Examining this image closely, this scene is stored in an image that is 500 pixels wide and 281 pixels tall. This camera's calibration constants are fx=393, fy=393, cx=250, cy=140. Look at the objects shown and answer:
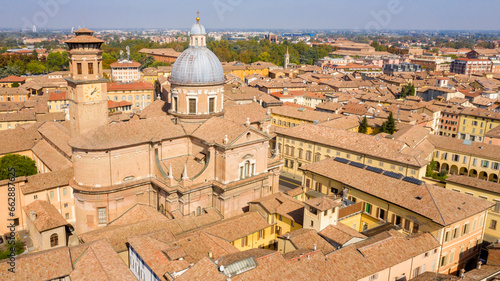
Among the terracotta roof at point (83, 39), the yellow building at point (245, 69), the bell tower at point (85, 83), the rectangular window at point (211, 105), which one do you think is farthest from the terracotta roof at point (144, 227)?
the yellow building at point (245, 69)

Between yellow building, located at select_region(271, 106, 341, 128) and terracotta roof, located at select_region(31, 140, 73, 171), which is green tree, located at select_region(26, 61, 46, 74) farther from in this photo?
yellow building, located at select_region(271, 106, 341, 128)

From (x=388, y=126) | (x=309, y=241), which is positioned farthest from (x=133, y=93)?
(x=309, y=241)

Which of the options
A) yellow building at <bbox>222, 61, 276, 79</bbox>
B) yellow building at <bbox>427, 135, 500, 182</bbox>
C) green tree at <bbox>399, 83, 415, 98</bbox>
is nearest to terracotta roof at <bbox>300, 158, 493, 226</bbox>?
yellow building at <bbox>427, 135, 500, 182</bbox>

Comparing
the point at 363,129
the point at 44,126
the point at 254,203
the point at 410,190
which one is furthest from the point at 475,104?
the point at 44,126

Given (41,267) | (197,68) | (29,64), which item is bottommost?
(41,267)

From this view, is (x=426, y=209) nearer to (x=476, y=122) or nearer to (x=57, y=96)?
(x=476, y=122)

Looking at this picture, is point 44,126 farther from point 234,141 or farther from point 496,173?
point 496,173

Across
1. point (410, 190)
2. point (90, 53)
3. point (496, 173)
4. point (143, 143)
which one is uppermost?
point (90, 53)
